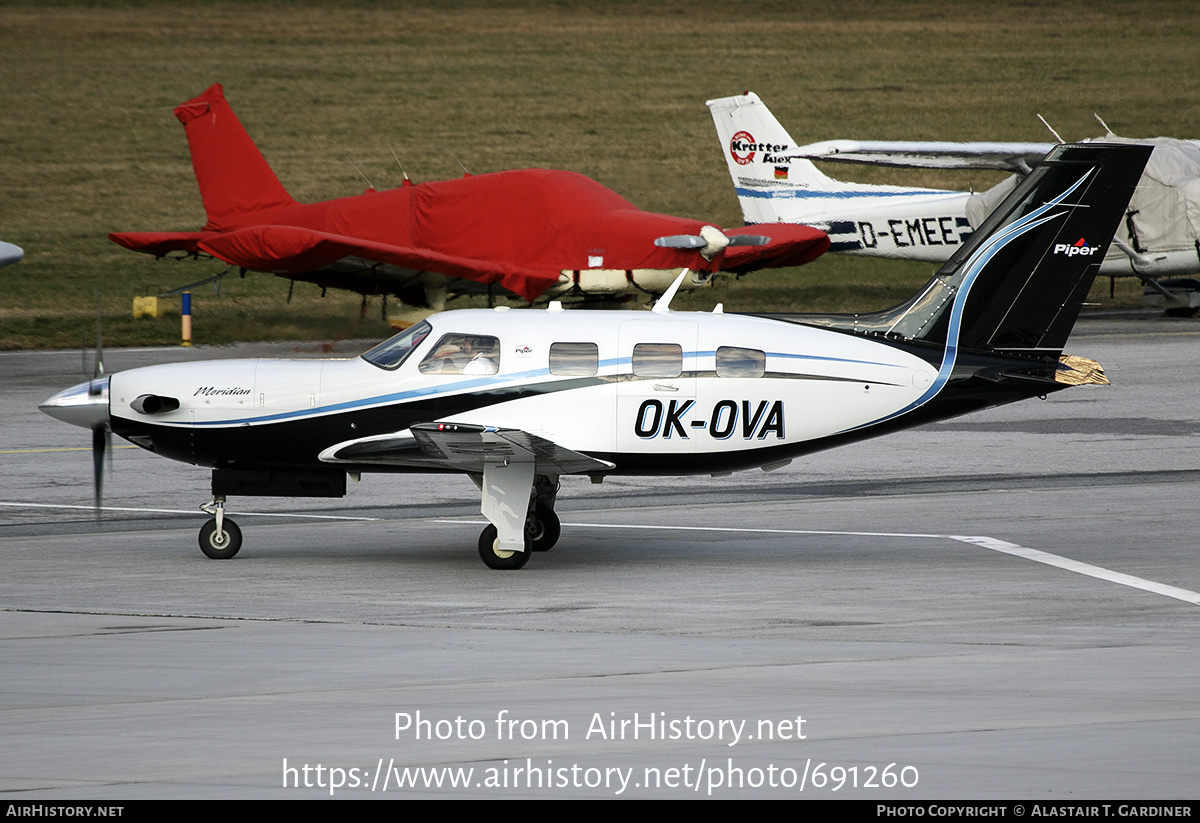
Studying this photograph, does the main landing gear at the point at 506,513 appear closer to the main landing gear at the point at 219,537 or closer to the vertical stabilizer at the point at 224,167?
the main landing gear at the point at 219,537

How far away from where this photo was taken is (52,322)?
30750 mm

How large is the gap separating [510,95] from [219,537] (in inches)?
2195

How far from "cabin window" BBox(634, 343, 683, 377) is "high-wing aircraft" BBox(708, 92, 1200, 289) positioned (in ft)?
64.7

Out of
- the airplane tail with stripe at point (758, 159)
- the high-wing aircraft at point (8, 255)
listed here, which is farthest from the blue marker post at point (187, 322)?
the airplane tail with stripe at point (758, 159)

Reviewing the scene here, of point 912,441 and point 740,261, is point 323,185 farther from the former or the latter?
point 912,441

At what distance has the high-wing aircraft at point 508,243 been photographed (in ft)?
81.9

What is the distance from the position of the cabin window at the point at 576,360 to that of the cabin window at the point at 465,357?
0.48m

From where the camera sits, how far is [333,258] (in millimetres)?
24234

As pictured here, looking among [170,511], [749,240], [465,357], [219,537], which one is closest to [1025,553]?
[465,357]

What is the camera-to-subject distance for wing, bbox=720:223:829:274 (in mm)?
26328

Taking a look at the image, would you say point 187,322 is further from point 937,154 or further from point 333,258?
point 937,154
